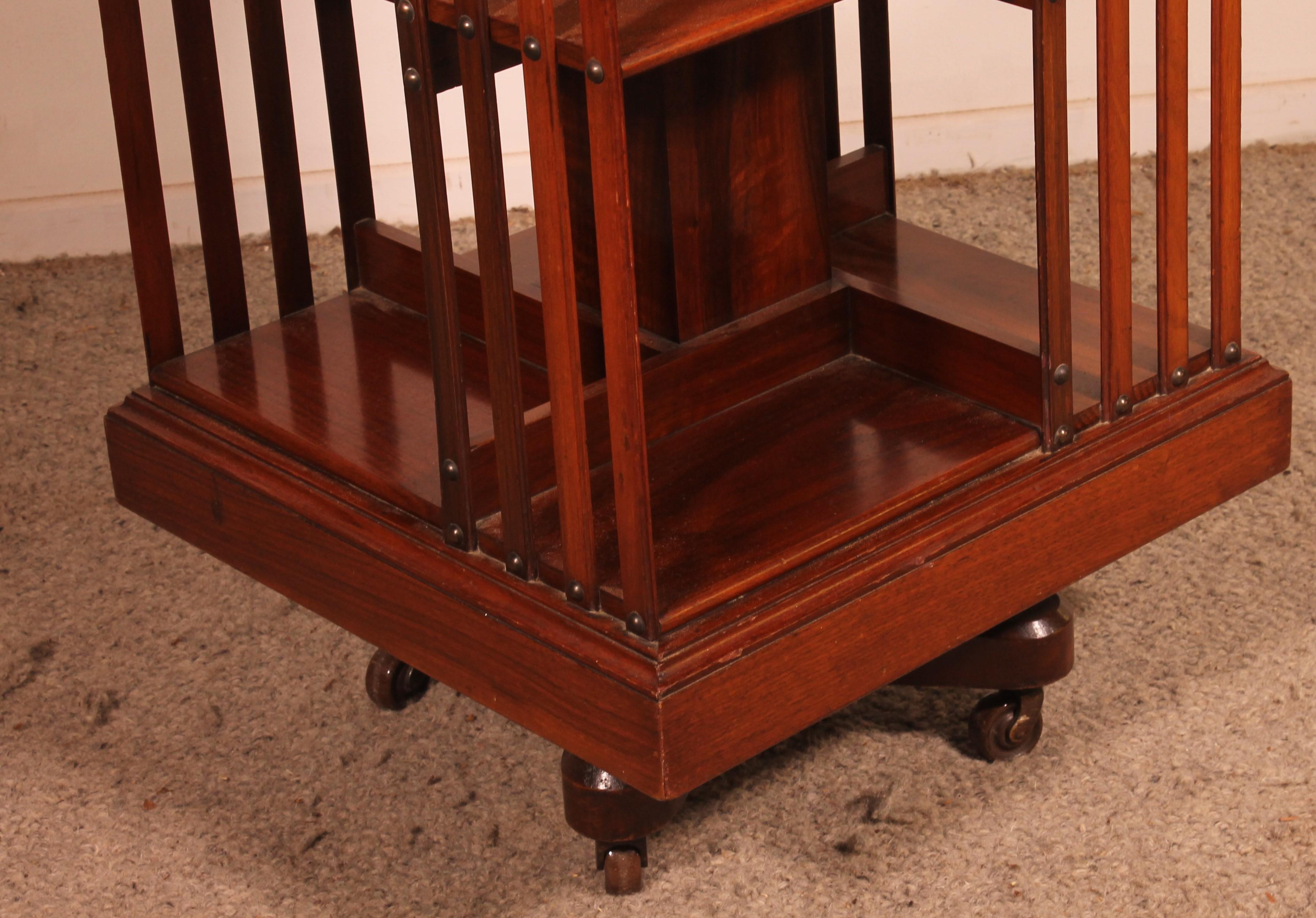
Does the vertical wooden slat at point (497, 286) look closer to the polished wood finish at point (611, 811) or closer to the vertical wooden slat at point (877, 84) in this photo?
the polished wood finish at point (611, 811)

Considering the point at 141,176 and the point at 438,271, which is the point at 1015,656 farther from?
the point at 141,176

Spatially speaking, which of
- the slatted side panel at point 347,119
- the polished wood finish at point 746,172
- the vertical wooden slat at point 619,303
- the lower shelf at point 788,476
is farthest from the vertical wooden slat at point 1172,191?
the slatted side panel at point 347,119

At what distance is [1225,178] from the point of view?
4.11 feet

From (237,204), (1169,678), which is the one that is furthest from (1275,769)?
(237,204)

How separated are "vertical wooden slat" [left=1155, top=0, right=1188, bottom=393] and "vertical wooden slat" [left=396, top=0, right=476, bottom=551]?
449 millimetres

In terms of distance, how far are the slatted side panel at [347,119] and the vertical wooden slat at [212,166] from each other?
0.09 m

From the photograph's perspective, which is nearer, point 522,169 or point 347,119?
point 347,119

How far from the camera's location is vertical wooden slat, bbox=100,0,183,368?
4.18ft

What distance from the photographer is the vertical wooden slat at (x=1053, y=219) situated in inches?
44.6

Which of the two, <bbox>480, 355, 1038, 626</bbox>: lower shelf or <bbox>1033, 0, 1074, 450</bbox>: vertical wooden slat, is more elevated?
<bbox>1033, 0, 1074, 450</bbox>: vertical wooden slat

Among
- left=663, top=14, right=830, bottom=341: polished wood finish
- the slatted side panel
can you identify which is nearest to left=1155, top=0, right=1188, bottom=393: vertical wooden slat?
left=663, top=14, right=830, bottom=341: polished wood finish

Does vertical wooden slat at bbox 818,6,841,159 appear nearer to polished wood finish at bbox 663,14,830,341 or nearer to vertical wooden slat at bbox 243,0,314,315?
polished wood finish at bbox 663,14,830,341

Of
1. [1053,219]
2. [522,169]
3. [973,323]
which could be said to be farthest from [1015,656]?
[522,169]

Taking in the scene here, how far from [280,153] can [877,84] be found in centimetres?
48
